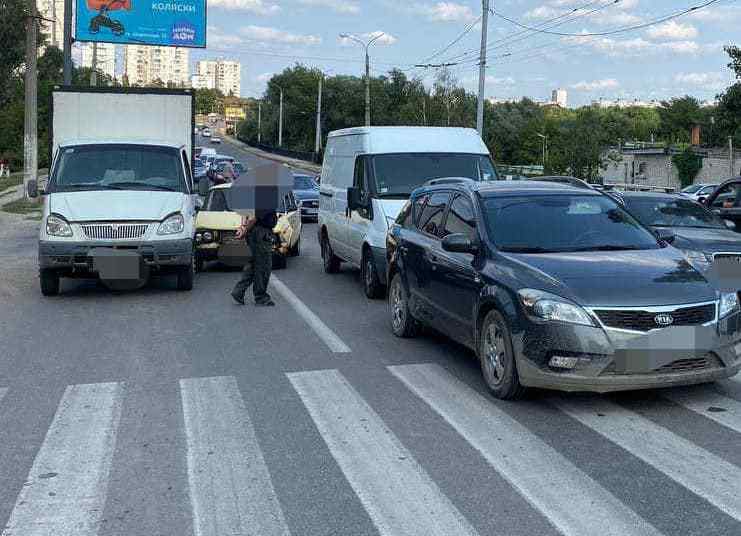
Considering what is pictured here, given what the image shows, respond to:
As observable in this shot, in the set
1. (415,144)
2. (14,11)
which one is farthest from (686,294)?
(14,11)

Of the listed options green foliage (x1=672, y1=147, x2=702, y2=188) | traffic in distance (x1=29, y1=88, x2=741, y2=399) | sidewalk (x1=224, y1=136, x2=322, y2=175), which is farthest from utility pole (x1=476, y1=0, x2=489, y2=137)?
green foliage (x1=672, y1=147, x2=702, y2=188)

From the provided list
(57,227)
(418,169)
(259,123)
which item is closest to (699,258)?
(418,169)

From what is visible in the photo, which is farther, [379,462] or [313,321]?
[313,321]

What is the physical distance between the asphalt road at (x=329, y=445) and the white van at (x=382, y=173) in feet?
8.88

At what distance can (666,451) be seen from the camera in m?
5.72

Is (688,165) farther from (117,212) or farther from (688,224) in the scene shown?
(117,212)

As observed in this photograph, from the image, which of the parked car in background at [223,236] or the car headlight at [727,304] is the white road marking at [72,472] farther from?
the parked car in background at [223,236]

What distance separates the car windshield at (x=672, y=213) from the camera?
12.1 m

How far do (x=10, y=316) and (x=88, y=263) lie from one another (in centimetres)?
128

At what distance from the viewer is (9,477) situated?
5.24 metres

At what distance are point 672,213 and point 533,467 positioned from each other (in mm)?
7883

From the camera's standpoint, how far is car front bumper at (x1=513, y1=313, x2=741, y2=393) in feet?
20.7

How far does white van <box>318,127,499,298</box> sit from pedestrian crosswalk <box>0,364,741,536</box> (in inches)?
189

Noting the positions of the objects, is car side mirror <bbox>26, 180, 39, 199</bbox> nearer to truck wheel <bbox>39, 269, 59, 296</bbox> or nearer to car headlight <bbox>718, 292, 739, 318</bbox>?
truck wheel <bbox>39, 269, 59, 296</bbox>
